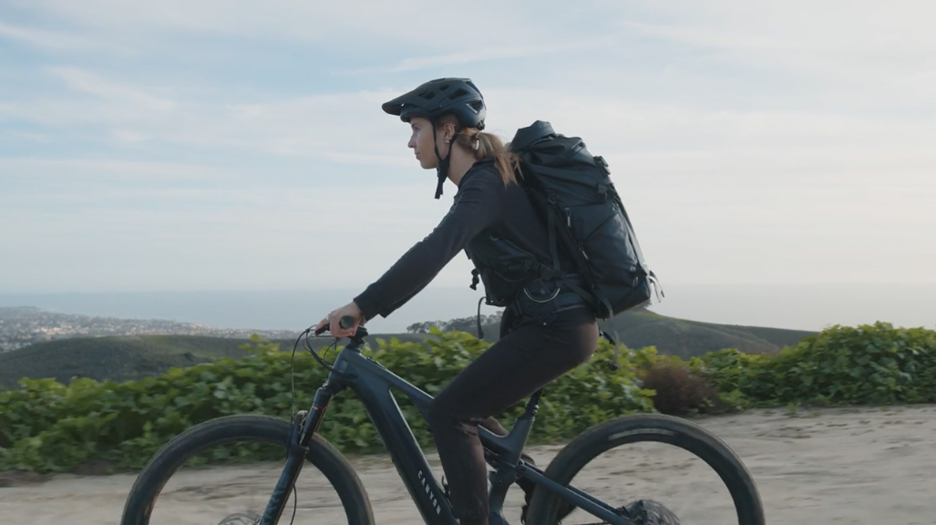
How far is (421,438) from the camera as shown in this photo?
255 inches

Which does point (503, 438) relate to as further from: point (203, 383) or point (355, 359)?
point (203, 383)

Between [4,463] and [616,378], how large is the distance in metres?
4.93

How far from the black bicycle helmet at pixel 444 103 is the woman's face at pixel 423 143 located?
0.06 feet

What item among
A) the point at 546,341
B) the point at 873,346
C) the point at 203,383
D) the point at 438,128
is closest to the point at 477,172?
the point at 438,128

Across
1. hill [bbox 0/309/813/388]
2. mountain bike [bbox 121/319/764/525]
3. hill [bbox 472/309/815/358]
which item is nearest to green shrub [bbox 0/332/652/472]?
hill [bbox 0/309/813/388]

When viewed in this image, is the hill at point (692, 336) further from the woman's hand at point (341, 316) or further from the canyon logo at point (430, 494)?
the woman's hand at point (341, 316)

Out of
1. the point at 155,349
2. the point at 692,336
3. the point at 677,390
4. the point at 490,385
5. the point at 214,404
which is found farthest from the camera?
the point at 692,336

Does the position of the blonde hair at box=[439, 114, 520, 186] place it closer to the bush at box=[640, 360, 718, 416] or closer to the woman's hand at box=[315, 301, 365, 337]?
the woman's hand at box=[315, 301, 365, 337]

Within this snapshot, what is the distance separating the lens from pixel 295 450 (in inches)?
136

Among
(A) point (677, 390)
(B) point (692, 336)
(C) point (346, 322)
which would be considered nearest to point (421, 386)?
(A) point (677, 390)

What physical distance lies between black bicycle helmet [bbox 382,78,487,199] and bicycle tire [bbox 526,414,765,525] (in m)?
1.17

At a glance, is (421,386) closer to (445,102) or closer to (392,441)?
(392,441)

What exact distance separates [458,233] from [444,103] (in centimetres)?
58

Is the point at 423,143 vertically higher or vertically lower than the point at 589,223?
higher
